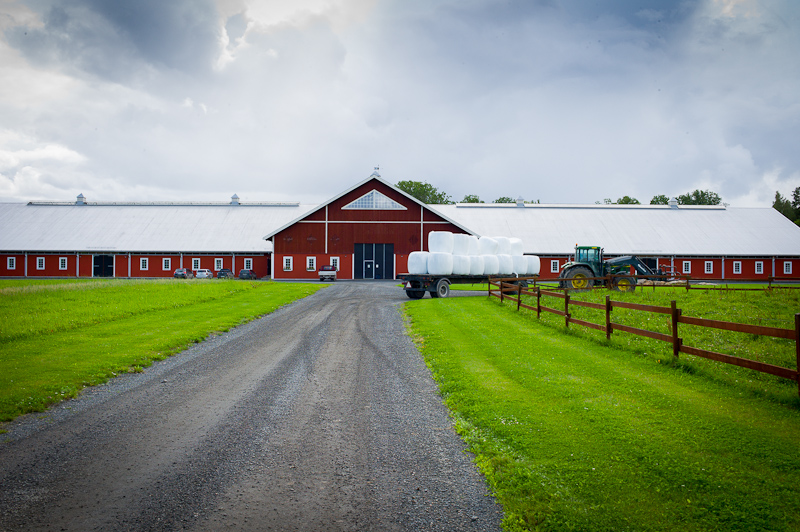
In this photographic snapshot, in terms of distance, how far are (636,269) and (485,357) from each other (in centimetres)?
2273

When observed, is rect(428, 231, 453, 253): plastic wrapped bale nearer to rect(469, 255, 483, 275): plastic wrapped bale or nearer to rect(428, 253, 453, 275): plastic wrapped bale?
rect(428, 253, 453, 275): plastic wrapped bale

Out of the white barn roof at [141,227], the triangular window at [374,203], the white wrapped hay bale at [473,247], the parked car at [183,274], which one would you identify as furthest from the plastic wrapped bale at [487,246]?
the parked car at [183,274]

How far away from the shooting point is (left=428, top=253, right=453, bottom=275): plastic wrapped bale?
2652 cm

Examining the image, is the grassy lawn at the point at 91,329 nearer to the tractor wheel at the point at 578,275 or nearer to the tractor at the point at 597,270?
the tractor wheel at the point at 578,275

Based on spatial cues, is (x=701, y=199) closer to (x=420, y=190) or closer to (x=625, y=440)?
(x=420, y=190)

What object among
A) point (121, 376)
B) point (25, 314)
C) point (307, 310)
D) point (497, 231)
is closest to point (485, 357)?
point (121, 376)

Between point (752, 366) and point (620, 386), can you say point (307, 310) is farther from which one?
point (752, 366)

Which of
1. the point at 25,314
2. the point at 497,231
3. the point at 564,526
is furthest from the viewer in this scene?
the point at 497,231

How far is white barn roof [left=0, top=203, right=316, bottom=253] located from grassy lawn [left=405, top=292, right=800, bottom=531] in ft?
153

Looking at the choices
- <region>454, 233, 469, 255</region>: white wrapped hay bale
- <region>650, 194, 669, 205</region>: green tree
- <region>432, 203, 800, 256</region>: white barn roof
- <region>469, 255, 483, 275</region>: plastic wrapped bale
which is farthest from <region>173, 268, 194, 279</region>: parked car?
<region>650, 194, 669, 205</region>: green tree

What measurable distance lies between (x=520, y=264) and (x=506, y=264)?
1118mm

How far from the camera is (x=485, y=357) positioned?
431 inches

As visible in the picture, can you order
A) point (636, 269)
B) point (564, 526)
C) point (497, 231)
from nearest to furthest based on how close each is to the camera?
point (564, 526), point (636, 269), point (497, 231)

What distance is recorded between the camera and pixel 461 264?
2731 centimetres
